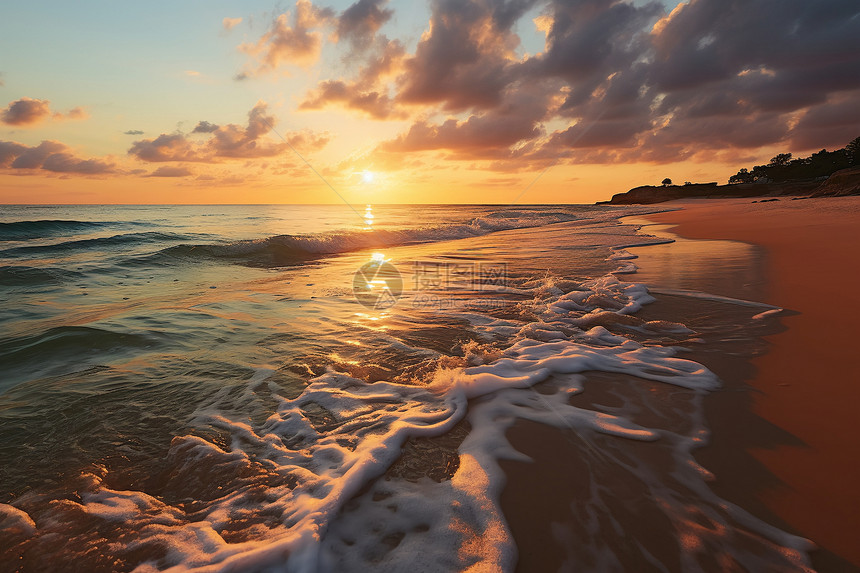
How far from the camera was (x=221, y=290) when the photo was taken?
8.55m

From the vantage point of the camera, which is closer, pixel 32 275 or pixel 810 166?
pixel 32 275

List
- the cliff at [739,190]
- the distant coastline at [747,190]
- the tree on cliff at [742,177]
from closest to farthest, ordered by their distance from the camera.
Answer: the distant coastline at [747,190] → the cliff at [739,190] → the tree on cliff at [742,177]

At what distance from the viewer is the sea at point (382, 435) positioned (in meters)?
1.95

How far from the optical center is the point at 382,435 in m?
2.90

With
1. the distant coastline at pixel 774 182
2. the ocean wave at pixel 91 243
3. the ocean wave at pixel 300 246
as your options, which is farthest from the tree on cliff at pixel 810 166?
the ocean wave at pixel 91 243

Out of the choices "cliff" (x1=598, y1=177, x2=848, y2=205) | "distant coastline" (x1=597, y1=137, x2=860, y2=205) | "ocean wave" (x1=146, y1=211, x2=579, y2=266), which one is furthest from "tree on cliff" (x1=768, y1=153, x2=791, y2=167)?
"ocean wave" (x1=146, y1=211, x2=579, y2=266)

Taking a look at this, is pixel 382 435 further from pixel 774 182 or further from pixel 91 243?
pixel 774 182

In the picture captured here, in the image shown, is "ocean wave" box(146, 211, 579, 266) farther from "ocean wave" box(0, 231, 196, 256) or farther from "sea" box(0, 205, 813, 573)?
"sea" box(0, 205, 813, 573)

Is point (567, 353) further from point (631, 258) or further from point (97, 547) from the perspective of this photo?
point (631, 258)

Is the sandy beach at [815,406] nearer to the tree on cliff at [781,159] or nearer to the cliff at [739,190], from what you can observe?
the cliff at [739,190]

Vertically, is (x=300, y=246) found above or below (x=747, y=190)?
below

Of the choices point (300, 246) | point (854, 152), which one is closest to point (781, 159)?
point (854, 152)

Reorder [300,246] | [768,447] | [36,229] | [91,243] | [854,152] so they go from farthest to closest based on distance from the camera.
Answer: [854,152] → [36,229] → [300,246] → [91,243] → [768,447]

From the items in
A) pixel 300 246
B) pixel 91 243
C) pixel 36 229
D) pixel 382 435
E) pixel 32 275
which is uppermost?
pixel 36 229
